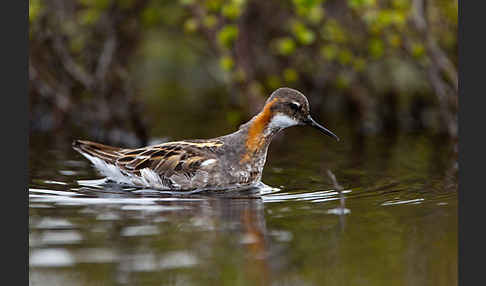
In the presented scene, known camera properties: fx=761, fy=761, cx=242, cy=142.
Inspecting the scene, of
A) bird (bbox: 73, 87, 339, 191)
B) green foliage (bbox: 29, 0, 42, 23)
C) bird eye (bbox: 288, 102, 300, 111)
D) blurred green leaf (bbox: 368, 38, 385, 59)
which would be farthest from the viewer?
blurred green leaf (bbox: 368, 38, 385, 59)

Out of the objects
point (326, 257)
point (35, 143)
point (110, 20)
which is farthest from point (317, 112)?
point (326, 257)

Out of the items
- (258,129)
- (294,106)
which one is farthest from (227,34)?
(294,106)

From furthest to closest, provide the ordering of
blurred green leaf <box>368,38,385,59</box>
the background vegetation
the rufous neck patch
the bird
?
blurred green leaf <box>368,38,385,59</box> < the background vegetation < the rufous neck patch < the bird

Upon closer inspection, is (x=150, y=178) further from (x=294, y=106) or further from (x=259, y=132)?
(x=294, y=106)

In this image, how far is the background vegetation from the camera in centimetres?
1284

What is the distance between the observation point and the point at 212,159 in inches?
354

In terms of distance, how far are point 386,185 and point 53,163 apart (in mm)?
4653

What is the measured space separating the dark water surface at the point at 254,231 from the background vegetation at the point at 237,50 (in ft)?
10.7

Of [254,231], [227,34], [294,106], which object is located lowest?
[254,231]

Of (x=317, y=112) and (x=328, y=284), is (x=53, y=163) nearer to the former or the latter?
(x=328, y=284)

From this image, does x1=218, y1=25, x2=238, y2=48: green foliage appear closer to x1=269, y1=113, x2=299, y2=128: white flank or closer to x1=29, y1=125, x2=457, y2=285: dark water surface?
x1=29, y1=125, x2=457, y2=285: dark water surface

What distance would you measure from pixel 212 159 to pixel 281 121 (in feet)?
3.21

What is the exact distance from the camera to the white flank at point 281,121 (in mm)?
9203

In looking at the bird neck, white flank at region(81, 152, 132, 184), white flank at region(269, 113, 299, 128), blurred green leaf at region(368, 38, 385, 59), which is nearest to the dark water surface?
white flank at region(81, 152, 132, 184)
